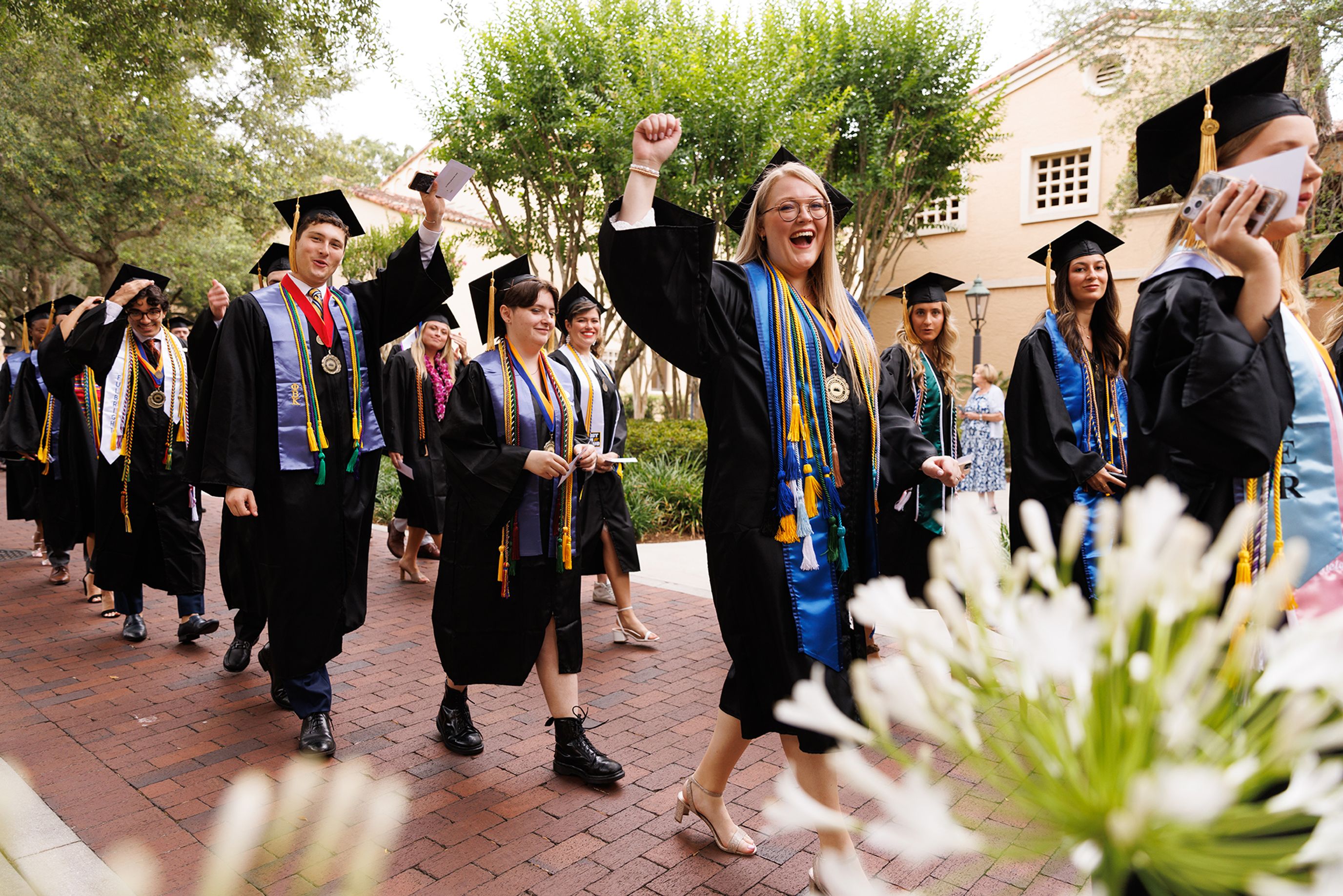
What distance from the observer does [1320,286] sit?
49.4 ft

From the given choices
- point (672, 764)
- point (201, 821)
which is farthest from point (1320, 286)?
point (201, 821)

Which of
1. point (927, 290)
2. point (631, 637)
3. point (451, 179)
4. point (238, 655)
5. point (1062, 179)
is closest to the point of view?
point (451, 179)

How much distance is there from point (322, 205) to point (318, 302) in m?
0.46

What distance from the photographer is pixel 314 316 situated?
4043mm

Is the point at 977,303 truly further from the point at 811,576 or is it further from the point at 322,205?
the point at 811,576

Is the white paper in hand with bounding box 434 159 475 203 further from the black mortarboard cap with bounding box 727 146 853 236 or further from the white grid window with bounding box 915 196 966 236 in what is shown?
the white grid window with bounding box 915 196 966 236

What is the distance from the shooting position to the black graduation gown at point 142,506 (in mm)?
5668

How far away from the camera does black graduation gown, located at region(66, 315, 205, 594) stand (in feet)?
18.6

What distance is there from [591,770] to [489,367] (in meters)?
1.71

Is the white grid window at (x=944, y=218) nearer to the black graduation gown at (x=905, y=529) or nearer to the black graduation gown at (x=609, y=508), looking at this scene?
the black graduation gown at (x=609, y=508)

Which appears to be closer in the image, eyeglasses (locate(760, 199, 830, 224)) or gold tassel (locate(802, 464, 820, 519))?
gold tassel (locate(802, 464, 820, 519))

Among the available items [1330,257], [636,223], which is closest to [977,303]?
[1330,257]

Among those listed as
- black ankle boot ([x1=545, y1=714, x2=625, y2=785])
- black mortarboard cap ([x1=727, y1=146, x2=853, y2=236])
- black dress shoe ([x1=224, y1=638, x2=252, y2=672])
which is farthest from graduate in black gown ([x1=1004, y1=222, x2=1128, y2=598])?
black dress shoe ([x1=224, y1=638, x2=252, y2=672])

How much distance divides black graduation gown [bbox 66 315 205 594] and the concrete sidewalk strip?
2.42m
